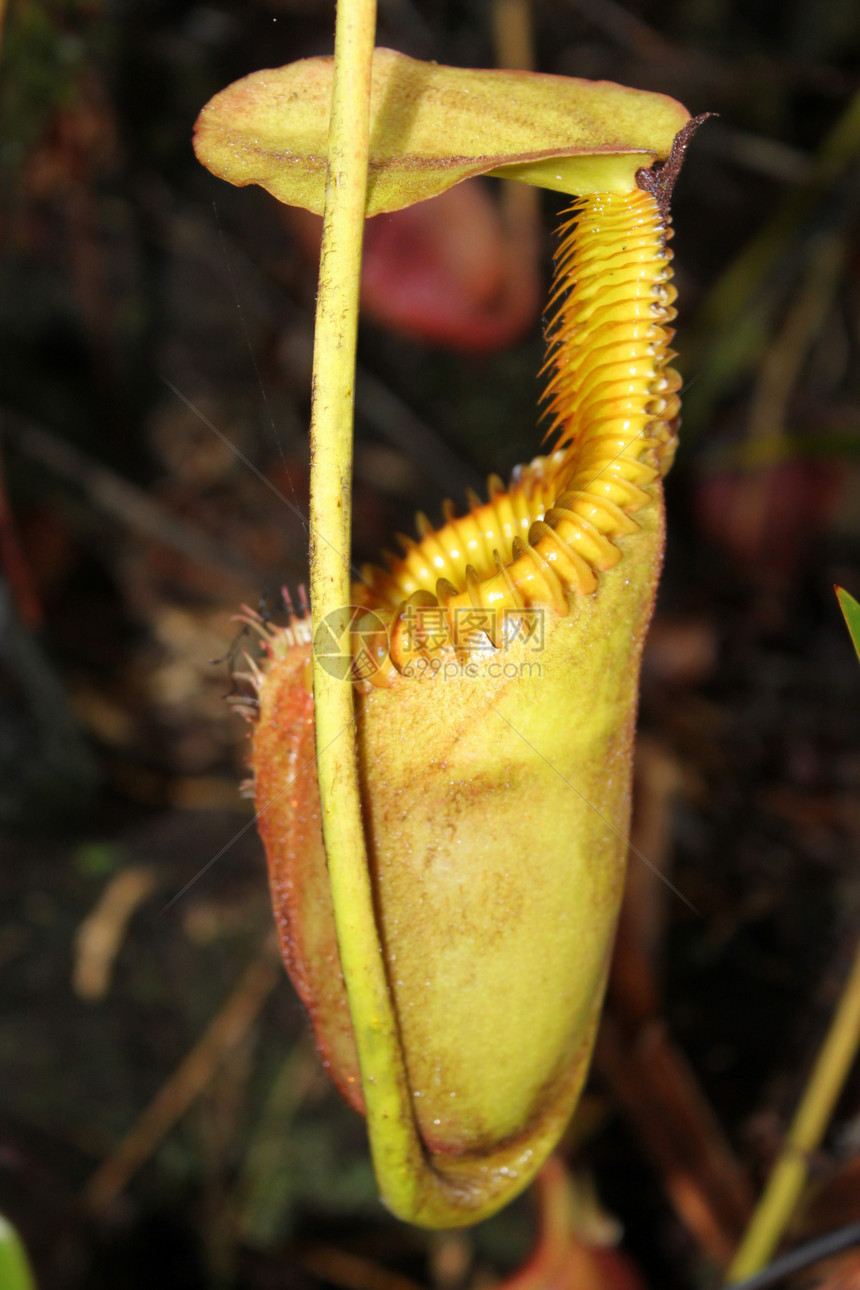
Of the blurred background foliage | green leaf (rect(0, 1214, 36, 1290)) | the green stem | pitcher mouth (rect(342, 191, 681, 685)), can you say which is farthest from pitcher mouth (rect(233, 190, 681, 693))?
the green stem

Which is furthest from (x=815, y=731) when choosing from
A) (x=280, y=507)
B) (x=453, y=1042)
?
(x=453, y=1042)

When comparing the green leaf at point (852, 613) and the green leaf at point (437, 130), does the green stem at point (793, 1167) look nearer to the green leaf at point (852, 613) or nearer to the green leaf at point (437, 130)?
the green leaf at point (852, 613)

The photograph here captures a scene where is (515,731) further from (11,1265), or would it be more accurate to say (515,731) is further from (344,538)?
(11,1265)

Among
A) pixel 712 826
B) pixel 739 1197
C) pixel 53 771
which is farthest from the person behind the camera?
pixel 712 826

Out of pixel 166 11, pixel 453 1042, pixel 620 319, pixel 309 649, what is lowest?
pixel 453 1042

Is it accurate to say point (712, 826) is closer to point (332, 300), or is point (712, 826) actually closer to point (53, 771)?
point (53, 771)

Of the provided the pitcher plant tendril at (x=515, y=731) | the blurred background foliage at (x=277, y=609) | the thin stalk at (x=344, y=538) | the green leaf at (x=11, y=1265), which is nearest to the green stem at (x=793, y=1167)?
the blurred background foliage at (x=277, y=609)

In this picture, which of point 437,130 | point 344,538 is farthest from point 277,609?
point 437,130

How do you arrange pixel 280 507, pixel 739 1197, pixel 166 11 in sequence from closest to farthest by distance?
pixel 739 1197 < pixel 166 11 < pixel 280 507
